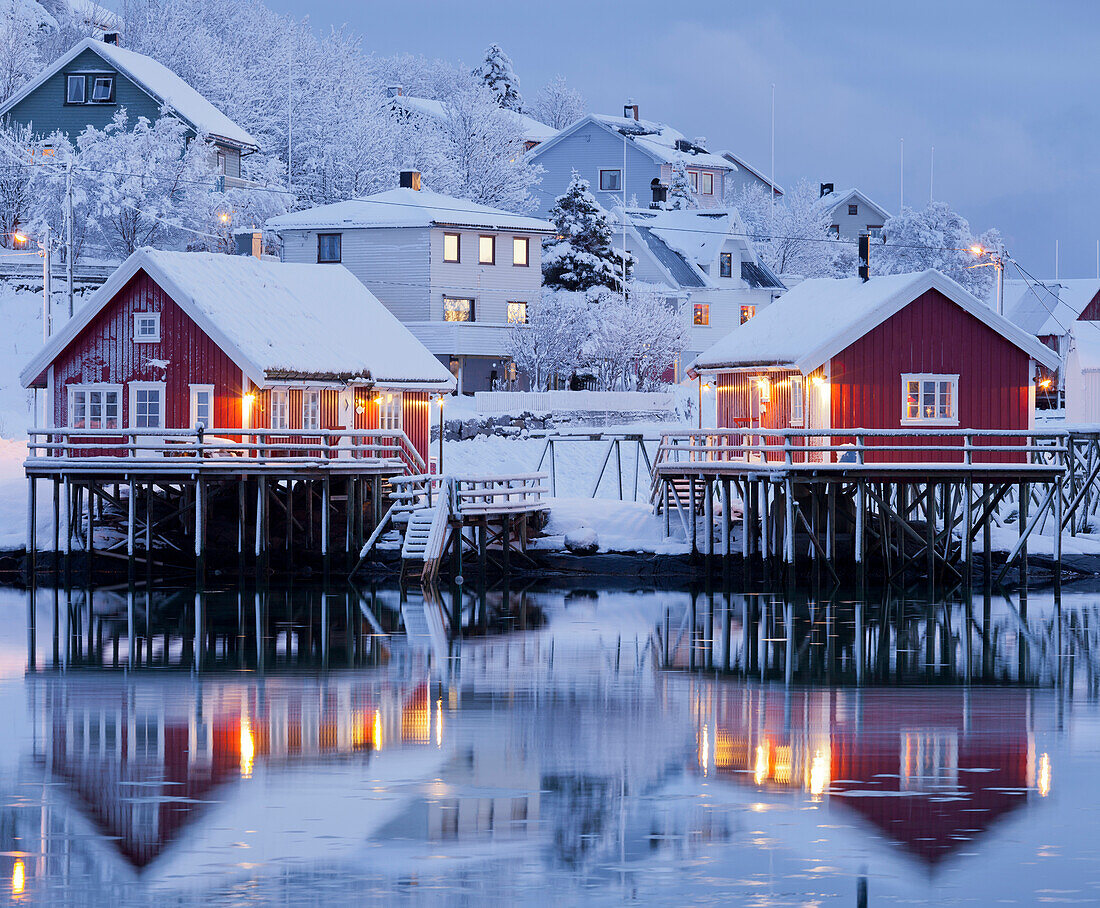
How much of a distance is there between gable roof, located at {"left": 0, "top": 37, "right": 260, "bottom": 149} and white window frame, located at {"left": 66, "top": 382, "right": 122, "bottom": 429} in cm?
3182

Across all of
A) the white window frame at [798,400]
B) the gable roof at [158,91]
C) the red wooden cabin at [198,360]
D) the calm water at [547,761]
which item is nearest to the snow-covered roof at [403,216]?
the gable roof at [158,91]

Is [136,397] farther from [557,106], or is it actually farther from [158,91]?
[557,106]

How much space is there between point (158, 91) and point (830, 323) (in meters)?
41.1

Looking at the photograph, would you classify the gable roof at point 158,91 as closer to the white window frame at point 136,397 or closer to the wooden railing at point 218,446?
the white window frame at point 136,397

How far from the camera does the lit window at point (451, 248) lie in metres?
63.9

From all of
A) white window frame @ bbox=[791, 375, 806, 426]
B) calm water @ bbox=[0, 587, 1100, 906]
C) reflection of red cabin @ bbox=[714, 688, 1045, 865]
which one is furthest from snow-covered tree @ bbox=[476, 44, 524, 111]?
reflection of red cabin @ bbox=[714, 688, 1045, 865]

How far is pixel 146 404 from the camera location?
39375 millimetres

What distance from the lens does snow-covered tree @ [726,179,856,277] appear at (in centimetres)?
9850

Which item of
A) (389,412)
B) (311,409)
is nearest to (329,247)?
(389,412)

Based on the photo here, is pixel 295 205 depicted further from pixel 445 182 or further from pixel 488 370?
pixel 488 370

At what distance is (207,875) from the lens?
13.1 m

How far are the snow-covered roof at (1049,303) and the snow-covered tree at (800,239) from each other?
413 inches

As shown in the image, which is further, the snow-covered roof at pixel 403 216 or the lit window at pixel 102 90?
the lit window at pixel 102 90

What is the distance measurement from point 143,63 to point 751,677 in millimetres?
57636
